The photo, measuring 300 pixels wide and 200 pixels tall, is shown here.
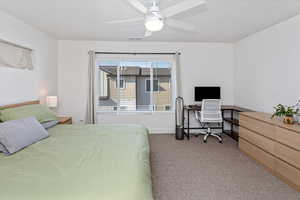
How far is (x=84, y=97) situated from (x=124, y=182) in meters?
4.16

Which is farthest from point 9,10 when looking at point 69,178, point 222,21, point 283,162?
point 283,162

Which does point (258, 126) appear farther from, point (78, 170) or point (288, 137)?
point (78, 170)

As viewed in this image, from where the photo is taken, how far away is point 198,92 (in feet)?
16.7

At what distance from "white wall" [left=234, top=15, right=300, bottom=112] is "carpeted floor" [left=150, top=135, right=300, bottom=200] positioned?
1.25m

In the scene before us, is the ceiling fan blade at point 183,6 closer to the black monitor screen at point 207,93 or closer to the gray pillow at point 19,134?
the gray pillow at point 19,134

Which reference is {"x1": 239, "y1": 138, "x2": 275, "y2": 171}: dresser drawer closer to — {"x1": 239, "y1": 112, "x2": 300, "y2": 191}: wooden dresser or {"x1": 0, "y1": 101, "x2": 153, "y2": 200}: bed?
{"x1": 239, "y1": 112, "x2": 300, "y2": 191}: wooden dresser

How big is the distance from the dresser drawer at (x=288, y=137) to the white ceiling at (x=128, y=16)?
69.7 inches

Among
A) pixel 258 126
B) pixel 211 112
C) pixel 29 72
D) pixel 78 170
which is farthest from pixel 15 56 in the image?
pixel 258 126

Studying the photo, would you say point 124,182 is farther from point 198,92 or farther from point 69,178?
point 198,92

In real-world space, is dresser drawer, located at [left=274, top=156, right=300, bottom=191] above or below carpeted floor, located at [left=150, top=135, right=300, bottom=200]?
above

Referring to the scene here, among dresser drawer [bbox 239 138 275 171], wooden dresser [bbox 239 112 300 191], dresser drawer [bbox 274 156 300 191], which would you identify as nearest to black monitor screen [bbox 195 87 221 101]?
wooden dresser [bbox 239 112 300 191]

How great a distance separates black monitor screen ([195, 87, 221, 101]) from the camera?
511 cm

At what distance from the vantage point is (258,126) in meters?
3.29

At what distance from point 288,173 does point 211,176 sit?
97cm
